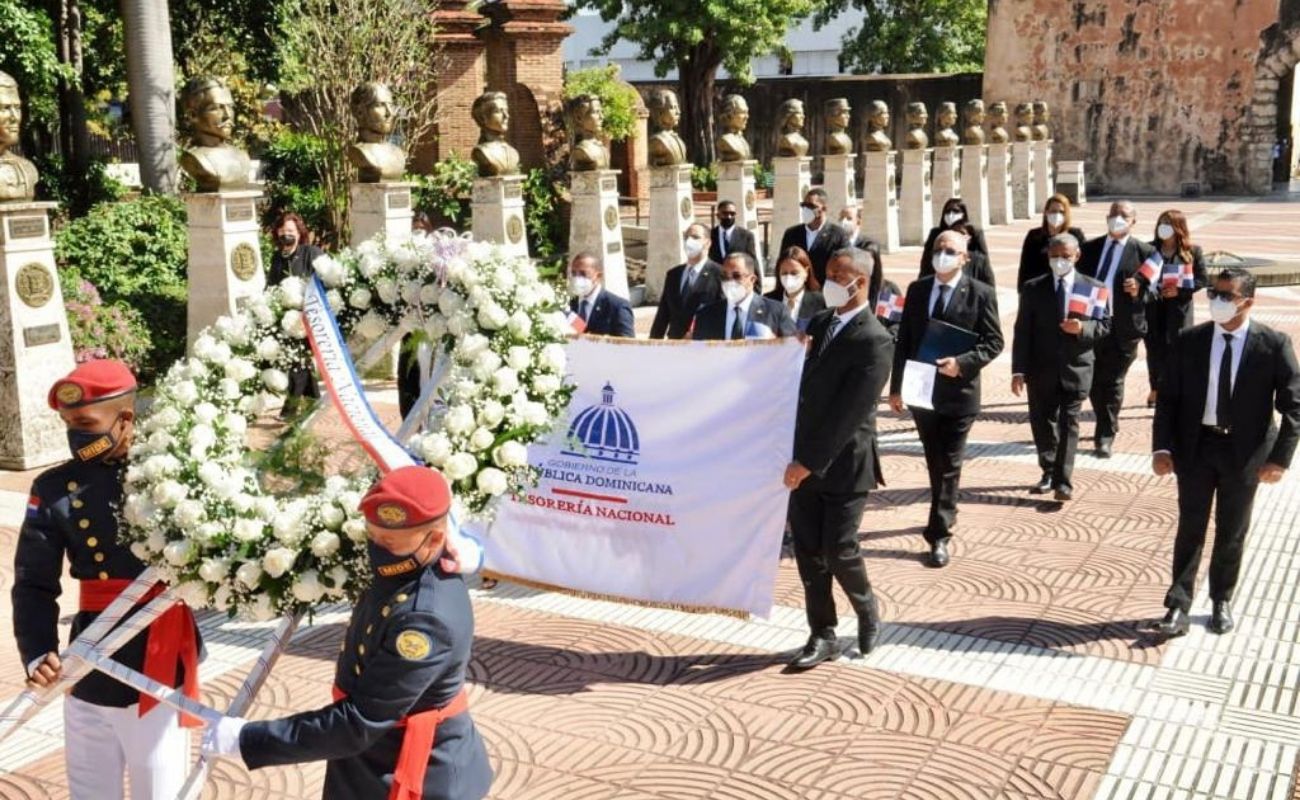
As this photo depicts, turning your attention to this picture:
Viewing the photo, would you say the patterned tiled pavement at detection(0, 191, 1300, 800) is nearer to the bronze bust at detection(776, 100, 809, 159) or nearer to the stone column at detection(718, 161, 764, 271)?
the stone column at detection(718, 161, 764, 271)

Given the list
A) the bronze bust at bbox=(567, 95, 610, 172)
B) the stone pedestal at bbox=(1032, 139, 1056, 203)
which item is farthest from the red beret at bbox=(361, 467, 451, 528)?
the stone pedestal at bbox=(1032, 139, 1056, 203)

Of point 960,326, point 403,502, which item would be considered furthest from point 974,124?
point 403,502

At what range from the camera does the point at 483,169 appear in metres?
15.6

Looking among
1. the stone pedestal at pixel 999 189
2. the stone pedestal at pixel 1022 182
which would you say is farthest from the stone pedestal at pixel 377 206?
the stone pedestal at pixel 1022 182

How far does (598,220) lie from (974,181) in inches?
671

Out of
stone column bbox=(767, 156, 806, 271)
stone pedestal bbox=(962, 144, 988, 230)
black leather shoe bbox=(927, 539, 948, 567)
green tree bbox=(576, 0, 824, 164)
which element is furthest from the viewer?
green tree bbox=(576, 0, 824, 164)

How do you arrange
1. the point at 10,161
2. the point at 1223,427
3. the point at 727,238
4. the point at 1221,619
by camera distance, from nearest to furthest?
the point at 1223,427, the point at 1221,619, the point at 10,161, the point at 727,238

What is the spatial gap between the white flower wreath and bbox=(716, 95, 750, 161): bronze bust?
52.8ft

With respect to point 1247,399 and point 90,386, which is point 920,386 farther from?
point 90,386

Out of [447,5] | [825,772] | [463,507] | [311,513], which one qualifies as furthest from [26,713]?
[447,5]

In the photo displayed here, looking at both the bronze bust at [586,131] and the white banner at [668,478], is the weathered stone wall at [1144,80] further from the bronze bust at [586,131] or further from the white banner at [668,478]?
the white banner at [668,478]

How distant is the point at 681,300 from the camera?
1013 centimetres

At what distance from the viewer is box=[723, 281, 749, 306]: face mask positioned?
322 inches

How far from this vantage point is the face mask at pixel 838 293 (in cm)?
685
